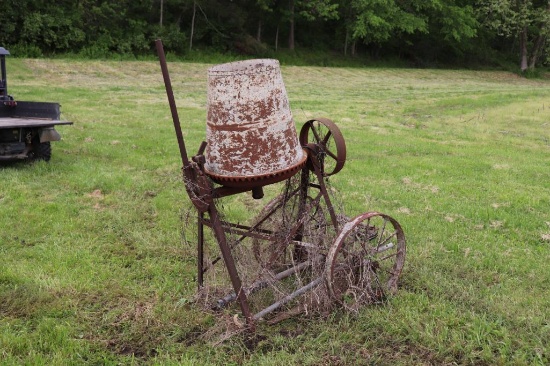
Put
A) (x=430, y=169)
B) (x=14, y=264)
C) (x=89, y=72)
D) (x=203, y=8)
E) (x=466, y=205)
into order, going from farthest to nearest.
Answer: (x=203, y=8)
(x=89, y=72)
(x=430, y=169)
(x=466, y=205)
(x=14, y=264)

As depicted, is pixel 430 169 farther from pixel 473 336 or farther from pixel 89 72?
pixel 89 72

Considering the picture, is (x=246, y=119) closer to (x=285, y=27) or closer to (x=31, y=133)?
(x=31, y=133)

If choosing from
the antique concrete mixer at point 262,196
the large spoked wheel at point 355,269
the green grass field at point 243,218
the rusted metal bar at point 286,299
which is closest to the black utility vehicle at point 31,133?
the green grass field at point 243,218

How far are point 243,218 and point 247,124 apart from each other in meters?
2.65

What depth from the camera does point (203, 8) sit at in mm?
33156

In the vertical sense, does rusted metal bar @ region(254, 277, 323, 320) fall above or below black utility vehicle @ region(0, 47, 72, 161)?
below

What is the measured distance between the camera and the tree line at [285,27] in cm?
2713

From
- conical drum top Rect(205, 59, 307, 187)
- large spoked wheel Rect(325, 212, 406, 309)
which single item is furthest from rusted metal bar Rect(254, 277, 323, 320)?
conical drum top Rect(205, 59, 307, 187)

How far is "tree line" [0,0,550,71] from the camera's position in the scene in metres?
27.1

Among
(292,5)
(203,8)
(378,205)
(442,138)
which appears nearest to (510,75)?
(292,5)

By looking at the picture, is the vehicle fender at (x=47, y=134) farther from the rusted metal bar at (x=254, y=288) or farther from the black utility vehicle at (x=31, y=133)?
the rusted metal bar at (x=254, y=288)

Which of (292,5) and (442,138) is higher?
(292,5)

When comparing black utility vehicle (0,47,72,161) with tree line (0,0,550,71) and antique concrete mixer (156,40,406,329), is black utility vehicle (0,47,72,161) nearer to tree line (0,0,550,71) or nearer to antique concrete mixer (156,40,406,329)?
antique concrete mixer (156,40,406,329)

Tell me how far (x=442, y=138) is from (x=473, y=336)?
8742 mm
